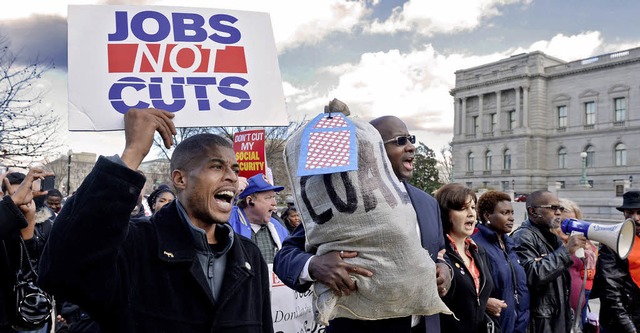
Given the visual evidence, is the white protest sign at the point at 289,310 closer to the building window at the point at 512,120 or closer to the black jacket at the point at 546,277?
the black jacket at the point at 546,277

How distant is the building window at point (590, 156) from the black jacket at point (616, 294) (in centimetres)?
6097

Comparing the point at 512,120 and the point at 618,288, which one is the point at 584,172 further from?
the point at 618,288

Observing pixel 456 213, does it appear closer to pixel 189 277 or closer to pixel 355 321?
pixel 355 321

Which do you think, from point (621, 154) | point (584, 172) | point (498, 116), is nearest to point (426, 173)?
point (498, 116)

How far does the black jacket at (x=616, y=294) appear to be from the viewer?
213 inches

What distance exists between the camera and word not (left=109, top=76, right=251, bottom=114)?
9.69 feet

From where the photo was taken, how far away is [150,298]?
83.6 inches

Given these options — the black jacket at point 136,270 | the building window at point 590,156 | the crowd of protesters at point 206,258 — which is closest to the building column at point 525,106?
the building window at point 590,156

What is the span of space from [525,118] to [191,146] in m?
68.0

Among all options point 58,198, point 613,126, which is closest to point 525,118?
point 613,126

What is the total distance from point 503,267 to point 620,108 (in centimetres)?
6182

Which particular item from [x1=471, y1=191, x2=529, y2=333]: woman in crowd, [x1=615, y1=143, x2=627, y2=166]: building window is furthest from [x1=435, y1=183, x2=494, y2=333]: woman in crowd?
[x1=615, y1=143, x2=627, y2=166]: building window

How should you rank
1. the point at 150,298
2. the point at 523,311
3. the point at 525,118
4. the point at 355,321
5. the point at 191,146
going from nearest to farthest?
the point at 150,298 < the point at 191,146 < the point at 355,321 < the point at 523,311 < the point at 525,118

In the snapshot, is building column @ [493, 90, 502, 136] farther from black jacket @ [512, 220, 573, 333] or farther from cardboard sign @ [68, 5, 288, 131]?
cardboard sign @ [68, 5, 288, 131]
